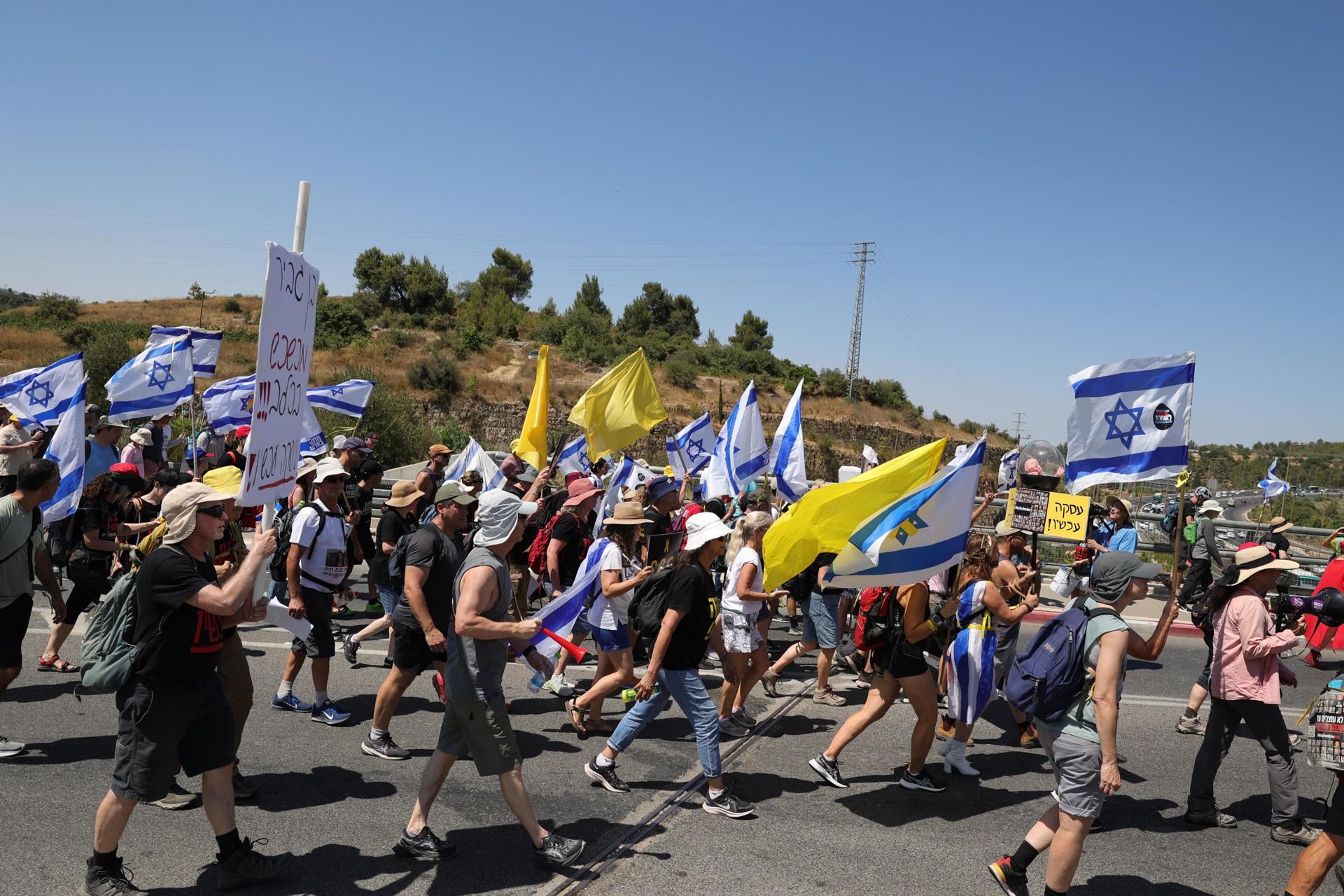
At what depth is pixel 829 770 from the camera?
5.92 m

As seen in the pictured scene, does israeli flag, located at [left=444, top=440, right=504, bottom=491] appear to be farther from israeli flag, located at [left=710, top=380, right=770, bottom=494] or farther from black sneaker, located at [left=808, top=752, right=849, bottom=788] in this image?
black sneaker, located at [left=808, top=752, right=849, bottom=788]

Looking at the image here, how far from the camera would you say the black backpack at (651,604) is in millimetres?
5730

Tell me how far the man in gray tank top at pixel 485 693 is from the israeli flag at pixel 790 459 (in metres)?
6.69

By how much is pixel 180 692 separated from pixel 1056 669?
387 centimetres

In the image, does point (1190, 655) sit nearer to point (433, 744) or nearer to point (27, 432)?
point (433, 744)

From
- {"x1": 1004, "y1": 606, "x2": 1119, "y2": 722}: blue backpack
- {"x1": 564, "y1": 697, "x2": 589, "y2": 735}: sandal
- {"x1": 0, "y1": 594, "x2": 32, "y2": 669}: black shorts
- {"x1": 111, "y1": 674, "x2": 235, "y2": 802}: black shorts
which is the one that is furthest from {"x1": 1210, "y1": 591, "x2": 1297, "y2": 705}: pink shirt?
{"x1": 0, "y1": 594, "x2": 32, "y2": 669}: black shorts

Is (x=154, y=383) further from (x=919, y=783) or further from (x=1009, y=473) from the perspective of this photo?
(x=1009, y=473)

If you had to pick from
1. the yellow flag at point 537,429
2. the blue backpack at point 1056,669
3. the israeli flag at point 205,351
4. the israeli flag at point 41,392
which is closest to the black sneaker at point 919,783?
the blue backpack at point 1056,669

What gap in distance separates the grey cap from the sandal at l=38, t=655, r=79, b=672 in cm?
733

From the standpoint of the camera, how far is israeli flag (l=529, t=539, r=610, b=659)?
6.24m

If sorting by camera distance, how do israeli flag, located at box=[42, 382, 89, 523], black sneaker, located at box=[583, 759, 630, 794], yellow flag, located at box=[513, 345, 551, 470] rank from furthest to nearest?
yellow flag, located at box=[513, 345, 551, 470], israeli flag, located at box=[42, 382, 89, 523], black sneaker, located at box=[583, 759, 630, 794]

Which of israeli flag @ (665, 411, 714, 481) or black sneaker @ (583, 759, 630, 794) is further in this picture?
israeli flag @ (665, 411, 714, 481)

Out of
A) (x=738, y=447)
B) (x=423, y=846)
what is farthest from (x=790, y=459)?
(x=423, y=846)

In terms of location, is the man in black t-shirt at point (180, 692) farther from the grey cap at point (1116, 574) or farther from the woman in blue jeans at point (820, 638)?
the woman in blue jeans at point (820, 638)
